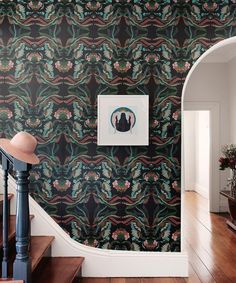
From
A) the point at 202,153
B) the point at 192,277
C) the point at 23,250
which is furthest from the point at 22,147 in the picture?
the point at 202,153

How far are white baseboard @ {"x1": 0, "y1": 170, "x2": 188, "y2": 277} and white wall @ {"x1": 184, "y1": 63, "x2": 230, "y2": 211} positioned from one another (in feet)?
11.6

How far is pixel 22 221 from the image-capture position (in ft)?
7.86

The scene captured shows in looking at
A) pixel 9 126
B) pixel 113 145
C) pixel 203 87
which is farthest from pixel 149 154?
pixel 203 87

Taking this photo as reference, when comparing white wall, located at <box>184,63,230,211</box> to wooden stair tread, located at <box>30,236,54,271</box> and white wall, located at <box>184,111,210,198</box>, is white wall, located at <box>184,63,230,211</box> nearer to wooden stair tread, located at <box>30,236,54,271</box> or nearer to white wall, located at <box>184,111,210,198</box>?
white wall, located at <box>184,111,210,198</box>

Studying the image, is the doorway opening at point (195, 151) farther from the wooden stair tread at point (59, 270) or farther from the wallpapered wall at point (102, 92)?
the wooden stair tread at point (59, 270)

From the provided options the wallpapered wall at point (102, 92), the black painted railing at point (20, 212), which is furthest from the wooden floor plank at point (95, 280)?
the black painted railing at point (20, 212)

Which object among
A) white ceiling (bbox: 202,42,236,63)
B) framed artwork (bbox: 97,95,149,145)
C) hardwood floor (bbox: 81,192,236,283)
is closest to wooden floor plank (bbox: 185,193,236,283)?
hardwood floor (bbox: 81,192,236,283)

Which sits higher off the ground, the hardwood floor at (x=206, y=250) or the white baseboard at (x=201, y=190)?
the white baseboard at (x=201, y=190)

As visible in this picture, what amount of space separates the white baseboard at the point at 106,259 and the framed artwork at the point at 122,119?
39.0 inches

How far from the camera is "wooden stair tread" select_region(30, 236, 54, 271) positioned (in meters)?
2.97

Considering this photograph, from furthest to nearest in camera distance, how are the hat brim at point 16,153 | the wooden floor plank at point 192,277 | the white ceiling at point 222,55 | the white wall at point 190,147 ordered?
the white wall at point 190,147 < the white ceiling at point 222,55 < the wooden floor plank at point 192,277 < the hat brim at point 16,153

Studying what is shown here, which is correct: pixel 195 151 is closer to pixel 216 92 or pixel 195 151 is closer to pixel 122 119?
pixel 216 92

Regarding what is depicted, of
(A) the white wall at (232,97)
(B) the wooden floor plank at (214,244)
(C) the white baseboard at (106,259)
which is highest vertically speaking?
(A) the white wall at (232,97)

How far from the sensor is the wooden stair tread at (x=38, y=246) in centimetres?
297
